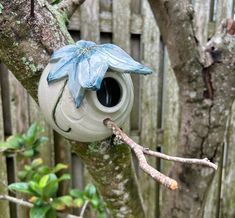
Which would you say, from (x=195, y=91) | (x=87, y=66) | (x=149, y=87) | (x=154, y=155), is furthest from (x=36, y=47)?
(x=149, y=87)

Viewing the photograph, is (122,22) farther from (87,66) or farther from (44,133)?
(87,66)

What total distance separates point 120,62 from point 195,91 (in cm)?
43

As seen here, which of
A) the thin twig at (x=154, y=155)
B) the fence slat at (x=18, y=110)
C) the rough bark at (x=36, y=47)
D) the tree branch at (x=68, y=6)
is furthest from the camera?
the fence slat at (x=18, y=110)

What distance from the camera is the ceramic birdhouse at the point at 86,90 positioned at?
414 millimetres

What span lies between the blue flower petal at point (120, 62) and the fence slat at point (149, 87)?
910 mm

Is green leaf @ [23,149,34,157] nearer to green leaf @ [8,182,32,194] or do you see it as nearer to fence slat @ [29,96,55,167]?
green leaf @ [8,182,32,194]

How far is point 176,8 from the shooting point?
755mm

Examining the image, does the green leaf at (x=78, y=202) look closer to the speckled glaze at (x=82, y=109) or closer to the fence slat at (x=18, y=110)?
the fence slat at (x=18, y=110)

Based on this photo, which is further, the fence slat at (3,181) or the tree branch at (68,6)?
the fence slat at (3,181)

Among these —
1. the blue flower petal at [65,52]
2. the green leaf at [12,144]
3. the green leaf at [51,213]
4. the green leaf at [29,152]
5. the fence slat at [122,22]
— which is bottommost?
the green leaf at [51,213]

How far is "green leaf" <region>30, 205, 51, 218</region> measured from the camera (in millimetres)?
903

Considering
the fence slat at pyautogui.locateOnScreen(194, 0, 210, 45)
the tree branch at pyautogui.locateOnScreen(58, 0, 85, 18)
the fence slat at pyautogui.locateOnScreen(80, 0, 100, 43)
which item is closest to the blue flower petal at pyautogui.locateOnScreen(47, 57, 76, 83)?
the tree branch at pyautogui.locateOnScreen(58, 0, 85, 18)

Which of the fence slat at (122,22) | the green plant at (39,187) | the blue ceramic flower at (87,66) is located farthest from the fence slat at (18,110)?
the blue ceramic flower at (87,66)

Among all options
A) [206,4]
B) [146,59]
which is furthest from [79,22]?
[206,4]
